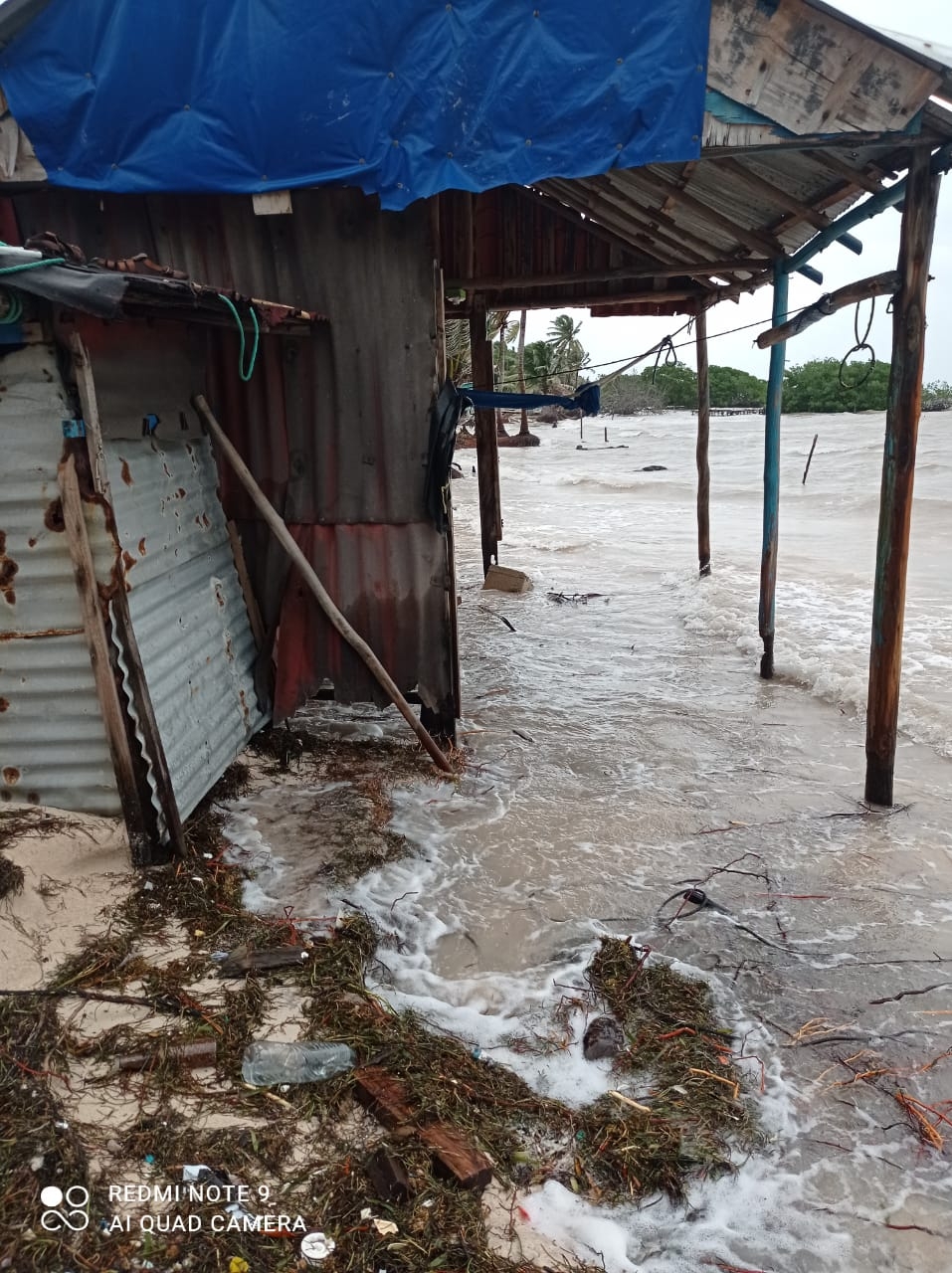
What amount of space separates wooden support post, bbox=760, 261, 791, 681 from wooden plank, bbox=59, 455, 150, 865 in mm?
5332

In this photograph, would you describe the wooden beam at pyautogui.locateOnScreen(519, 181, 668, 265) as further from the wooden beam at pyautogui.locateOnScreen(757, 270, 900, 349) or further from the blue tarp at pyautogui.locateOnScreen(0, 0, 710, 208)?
the blue tarp at pyautogui.locateOnScreen(0, 0, 710, 208)

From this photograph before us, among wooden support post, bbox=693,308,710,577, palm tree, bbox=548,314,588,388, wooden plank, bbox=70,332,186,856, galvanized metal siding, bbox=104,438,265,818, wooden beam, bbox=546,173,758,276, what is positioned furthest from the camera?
palm tree, bbox=548,314,588,388

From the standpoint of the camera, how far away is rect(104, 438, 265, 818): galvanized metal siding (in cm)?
401

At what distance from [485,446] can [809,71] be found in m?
6.94

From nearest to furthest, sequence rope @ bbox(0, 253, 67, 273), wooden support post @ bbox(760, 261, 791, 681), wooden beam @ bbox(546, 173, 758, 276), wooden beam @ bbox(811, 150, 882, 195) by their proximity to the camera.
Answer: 1. rope @ bbox(0, 253, 67, 273)
2. wooden beam @ bbox(811, 150, 882, 195)
3. wooden beam @ bbox(546, 173, 758, 276)
4. wooden support post @ bbox(760, 261, 791, 681)

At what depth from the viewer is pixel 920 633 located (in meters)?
8.95

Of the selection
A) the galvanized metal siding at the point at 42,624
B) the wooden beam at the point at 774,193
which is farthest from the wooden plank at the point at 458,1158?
the wooden beam at the point at 774,193

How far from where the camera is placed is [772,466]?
7.12 metres

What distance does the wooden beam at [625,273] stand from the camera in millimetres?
7047

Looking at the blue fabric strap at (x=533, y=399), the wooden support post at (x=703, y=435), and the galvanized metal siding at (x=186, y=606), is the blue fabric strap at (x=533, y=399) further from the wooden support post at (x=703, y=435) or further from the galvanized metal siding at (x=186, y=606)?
the galvanized metal siding at (x=186, y=606)

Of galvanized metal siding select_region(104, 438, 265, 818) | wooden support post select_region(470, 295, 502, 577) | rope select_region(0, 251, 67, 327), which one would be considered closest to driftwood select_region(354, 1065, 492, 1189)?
galvanized metal siding select_region(104, 438, 265, 818)

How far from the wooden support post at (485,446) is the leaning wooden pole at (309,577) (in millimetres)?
5063

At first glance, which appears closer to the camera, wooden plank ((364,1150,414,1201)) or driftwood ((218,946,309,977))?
wooden plank ((364,1150,414,1201))

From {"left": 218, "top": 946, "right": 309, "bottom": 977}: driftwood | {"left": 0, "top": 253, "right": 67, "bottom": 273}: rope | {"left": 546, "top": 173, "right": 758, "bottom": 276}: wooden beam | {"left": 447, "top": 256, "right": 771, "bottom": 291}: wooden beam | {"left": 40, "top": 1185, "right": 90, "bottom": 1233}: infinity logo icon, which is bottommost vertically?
{"left": 218, "top": 946, "right": 309, "bottom": 977}: driftwood
